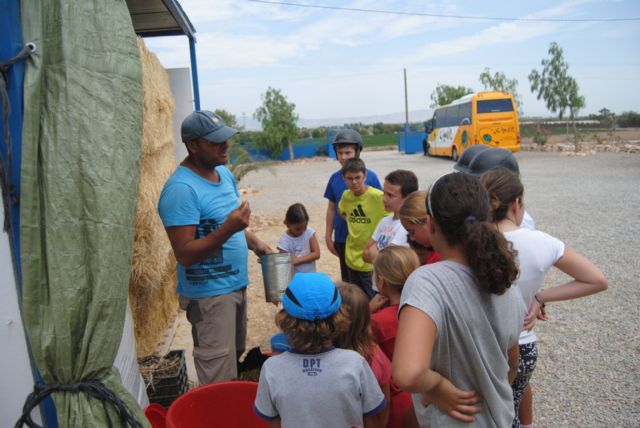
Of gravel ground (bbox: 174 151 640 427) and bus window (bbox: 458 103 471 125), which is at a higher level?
bus window (bbox: 458 103 471 125)

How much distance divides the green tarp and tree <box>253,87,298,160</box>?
3248cm

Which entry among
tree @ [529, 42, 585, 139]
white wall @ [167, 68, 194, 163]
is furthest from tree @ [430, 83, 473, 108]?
white wall @ [167, 68, 194, 163]

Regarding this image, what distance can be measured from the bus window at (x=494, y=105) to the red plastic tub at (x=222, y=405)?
891 inches

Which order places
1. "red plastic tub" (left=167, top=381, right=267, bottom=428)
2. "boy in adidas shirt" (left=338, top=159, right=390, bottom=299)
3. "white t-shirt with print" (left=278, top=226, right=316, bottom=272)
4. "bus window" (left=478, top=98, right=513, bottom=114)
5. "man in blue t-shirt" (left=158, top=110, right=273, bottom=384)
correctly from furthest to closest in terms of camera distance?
"bus window" (left=478, top=98, right=513, bottom=114), "white t-shirt with print" (left=278, top=226, right=316, bottom=272), "boy in adidas shirt" (left=338, top=159, right=390, bottom=299), "man in blue t-shirt" (left=158, top=110, right=273, bottom=384), "red plastic tub" (left=167, top=381, right=267, bottom=428)

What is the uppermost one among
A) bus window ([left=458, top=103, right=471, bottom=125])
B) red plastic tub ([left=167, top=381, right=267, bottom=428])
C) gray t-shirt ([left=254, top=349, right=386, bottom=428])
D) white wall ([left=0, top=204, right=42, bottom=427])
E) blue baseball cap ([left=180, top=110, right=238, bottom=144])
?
bus window ([left=458, top=103, right=471, bottom=125])

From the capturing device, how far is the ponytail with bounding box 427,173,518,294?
144 cm

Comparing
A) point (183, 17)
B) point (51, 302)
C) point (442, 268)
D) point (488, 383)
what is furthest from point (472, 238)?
point (183, 17)

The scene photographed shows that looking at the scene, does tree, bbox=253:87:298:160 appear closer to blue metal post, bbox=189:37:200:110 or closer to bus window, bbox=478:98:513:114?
bus window, bbox=478:98:513:114

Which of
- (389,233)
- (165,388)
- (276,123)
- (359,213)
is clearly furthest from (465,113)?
(165,388)

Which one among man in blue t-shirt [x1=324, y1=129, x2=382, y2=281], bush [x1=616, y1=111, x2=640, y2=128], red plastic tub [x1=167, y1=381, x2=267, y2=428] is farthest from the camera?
bush [x1=616, y1=111, x2=640, y2=128]

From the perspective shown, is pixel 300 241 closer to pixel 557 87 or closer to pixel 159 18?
pixel 159 18

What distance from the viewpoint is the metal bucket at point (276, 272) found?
3.11 metres

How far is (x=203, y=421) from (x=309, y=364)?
2.97 ft

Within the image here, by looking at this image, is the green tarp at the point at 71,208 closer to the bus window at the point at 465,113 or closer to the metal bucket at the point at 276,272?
the metal bucket at the point at 276,272
